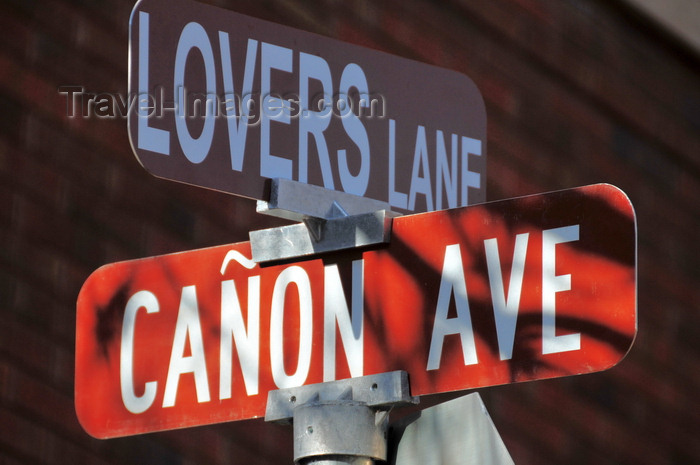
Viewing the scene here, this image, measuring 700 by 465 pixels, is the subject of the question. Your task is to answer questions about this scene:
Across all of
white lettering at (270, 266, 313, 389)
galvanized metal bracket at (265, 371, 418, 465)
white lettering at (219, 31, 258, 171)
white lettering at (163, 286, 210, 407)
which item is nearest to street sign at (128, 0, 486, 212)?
white lettering at (219, 31, 258, 171)

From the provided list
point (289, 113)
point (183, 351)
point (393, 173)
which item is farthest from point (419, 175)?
point (183, 351)

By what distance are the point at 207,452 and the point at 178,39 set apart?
208 centimetres

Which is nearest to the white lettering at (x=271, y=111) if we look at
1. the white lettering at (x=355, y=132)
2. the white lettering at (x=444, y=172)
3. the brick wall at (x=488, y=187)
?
the white lettering at (x=355, y=132)

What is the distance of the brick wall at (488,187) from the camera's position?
12.4 feet

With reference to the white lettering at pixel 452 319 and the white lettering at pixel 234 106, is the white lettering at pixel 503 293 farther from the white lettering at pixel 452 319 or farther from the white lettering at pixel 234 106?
the white lettering at pixel 234 106

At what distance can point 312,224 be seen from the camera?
232 cm

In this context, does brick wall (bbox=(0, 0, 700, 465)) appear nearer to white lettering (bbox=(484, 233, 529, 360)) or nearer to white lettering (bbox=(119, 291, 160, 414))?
white lettering (bbox=(119, 291, 160, 414))

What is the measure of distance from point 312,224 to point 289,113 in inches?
7.8

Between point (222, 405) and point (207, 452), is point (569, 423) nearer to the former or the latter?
point (207, 452)

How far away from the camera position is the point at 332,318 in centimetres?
227

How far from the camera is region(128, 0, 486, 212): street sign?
225 cm

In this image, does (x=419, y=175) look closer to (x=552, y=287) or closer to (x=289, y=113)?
(x=289, y=113)

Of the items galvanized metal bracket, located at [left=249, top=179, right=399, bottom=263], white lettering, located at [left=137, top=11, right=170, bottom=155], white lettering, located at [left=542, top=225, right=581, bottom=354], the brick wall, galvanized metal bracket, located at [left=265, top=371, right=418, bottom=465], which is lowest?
galvanized metal bracket, located at [left=265, top=371, right=418, bottom=465]

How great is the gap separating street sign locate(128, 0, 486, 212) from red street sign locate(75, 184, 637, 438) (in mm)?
186
